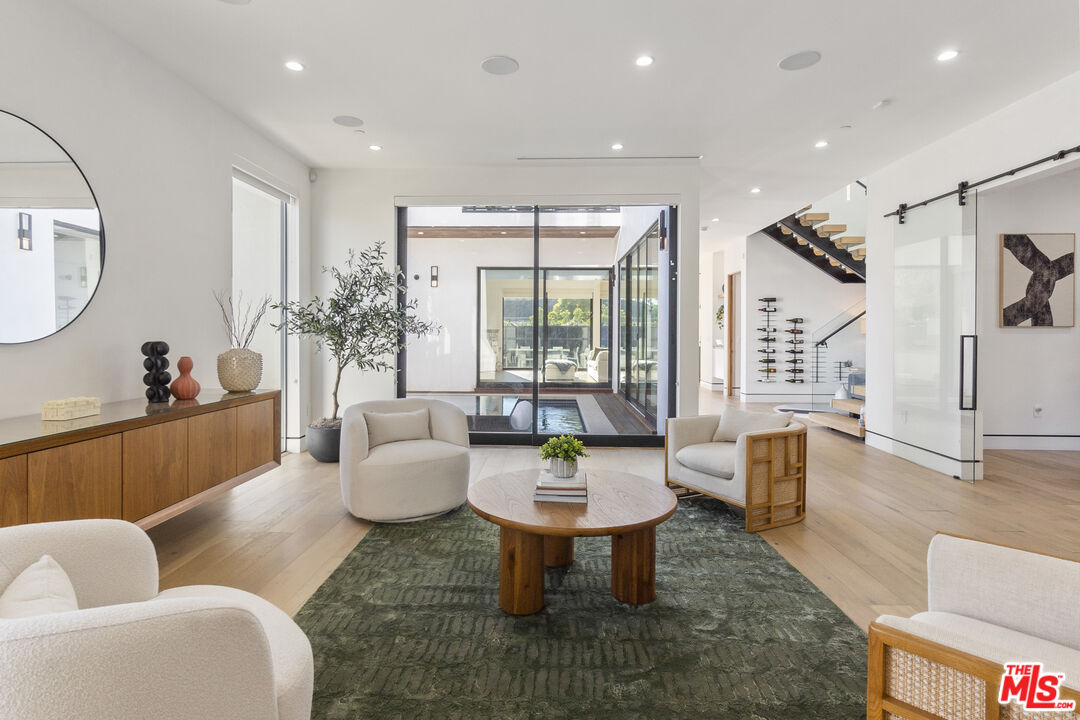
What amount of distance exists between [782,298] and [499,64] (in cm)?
773

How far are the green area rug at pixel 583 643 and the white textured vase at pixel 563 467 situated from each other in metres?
0.49

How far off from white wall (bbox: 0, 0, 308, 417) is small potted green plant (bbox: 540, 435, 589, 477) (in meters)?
2.64

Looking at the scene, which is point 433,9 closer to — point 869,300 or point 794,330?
point 869,300

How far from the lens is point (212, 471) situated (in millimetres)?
3109

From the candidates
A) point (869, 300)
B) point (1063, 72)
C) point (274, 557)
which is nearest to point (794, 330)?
point (869, 300)

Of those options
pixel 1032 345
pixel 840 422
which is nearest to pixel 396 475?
pixel 840 422

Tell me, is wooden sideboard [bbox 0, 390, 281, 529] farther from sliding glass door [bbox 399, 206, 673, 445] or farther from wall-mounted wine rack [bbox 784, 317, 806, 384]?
wall-mounted wine rack [bbox 784, 317, 806, 384]

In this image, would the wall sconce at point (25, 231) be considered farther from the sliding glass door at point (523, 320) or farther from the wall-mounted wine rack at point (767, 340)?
the wall-mounted wine rack at point (767, 340)

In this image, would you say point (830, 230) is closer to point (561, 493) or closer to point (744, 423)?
point (744, 423)

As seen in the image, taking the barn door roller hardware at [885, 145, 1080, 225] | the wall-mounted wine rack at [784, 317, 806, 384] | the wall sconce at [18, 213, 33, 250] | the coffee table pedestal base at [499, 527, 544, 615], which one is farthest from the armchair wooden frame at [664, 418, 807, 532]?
the wall-mounted wine rack at [784, 317, 806, 384]

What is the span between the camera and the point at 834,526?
337cm

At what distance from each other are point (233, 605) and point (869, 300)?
6499 mm

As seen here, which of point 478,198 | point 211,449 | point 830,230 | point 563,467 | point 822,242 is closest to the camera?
point 563,467

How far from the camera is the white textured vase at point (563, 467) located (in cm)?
269
